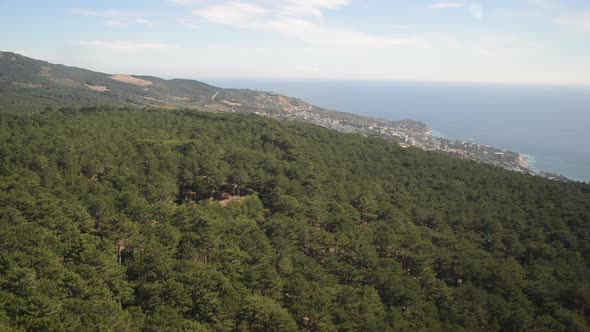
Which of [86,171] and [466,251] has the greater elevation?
[86,171]

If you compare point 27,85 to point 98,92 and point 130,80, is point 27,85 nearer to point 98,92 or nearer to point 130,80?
point 98,92

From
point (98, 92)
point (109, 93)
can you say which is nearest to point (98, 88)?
point (98, 92)

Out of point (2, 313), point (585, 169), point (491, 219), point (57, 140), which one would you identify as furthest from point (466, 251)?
point (585, 169)

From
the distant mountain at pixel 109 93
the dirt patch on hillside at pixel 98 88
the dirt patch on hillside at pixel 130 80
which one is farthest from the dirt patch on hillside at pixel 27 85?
the dirt patch on hillside at pixel 130 80

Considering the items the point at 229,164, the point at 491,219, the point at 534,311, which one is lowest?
the point at 534,311

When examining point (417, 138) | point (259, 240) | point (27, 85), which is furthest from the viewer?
point (417, 138)

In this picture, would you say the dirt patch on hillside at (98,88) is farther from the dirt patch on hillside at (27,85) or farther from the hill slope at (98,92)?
the dirt patch on hillside at (27,85)

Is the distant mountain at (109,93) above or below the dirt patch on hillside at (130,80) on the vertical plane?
below

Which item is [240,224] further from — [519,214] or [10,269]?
[519,214]

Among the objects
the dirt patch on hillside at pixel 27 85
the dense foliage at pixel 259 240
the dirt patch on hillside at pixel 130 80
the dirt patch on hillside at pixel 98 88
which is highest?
the dirt patch on hillside at pixel 130 80
